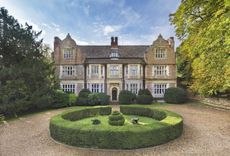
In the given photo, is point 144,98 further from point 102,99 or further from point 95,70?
point 95,70

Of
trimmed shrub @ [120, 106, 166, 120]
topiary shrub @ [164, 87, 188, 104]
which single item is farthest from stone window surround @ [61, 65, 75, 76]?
topiary shrub @ [164, 87, 188, 104]

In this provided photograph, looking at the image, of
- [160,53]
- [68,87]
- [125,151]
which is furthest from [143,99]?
[125,151]

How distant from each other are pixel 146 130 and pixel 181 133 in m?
3.43

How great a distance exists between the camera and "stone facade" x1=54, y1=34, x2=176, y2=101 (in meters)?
27.2

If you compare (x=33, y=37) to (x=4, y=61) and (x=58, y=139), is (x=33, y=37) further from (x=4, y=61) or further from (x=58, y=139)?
(x=58, y=139)

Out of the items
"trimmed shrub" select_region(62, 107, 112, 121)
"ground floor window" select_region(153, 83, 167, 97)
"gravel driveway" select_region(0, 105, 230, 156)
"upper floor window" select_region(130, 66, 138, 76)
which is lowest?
"gravel driveway" select_region(0, 105, 230, 156)

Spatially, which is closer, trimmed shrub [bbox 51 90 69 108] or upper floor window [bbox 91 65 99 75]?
trimmed shrub [bbox 51 90 69 108]

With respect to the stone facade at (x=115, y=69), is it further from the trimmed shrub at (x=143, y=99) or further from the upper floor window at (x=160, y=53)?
the trimmed shrub at (x=143, y=99)

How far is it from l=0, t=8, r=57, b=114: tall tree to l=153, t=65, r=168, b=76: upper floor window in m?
16.2

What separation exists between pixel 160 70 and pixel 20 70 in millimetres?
20061

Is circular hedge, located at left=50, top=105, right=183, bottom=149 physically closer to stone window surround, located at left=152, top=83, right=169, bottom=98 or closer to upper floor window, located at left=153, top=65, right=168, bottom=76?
stone window surround, located at left=152, top=83, right=169, bottom=98

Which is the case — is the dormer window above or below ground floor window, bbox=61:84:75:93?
above

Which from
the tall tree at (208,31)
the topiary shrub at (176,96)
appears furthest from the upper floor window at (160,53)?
the tall tree at (208,31)

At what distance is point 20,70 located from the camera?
1736 cm
